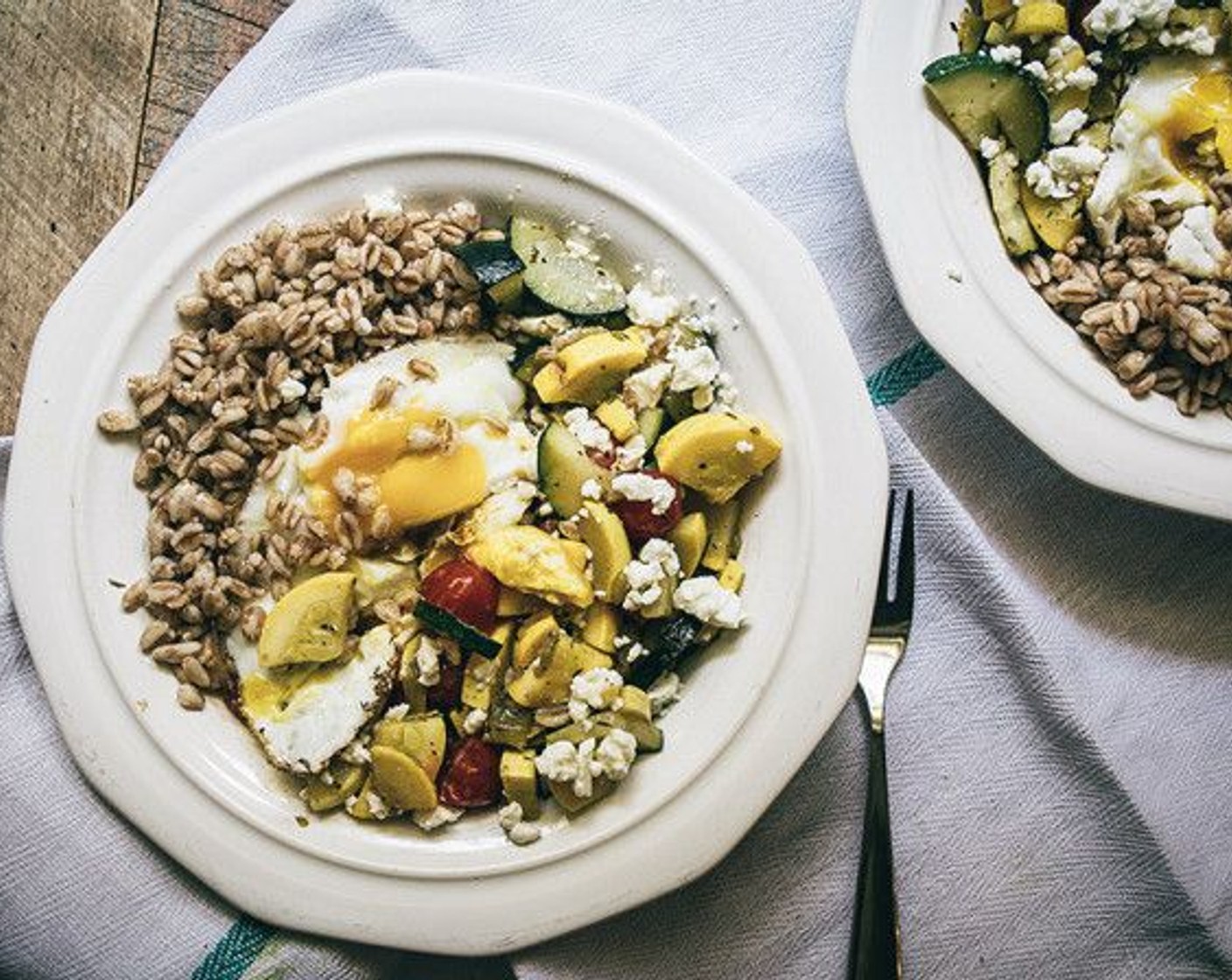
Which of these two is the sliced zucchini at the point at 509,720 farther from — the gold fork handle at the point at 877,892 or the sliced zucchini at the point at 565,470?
the gold fork handle at the point at 877,892

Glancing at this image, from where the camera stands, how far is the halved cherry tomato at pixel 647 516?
4.56 ft

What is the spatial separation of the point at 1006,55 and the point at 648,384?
0.56 metres

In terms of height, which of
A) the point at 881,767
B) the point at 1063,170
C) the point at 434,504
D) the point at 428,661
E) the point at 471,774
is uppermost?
the point at 1063,170

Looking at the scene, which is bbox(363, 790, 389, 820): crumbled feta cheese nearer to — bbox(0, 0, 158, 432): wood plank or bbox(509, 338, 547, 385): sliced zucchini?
bbox(509, 338, 547, 385): sliced zucchini

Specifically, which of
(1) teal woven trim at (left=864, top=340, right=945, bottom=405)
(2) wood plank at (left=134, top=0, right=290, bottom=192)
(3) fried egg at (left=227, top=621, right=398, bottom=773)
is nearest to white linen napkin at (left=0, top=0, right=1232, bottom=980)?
(1) teal woven trim at (left=864, top=340, right=945, bottom=405)

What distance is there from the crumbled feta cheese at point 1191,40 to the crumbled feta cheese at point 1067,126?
122 mm

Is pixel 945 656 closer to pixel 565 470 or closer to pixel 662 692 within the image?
pixel 662 692

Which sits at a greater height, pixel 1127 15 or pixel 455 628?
pixel 1127 15

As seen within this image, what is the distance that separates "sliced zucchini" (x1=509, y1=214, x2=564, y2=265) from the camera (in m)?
1.45

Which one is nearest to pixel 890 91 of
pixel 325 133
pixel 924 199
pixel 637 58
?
pixel 924 199

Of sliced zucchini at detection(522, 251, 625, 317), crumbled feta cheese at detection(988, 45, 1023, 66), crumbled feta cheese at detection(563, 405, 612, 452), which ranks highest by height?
crumbled feta cheese at detection(988, 45, 1023, 66)

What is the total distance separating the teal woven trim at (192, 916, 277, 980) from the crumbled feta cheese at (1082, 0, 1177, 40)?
1.42m

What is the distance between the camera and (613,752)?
137cm

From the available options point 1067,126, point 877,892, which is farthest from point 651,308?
point 877,892
